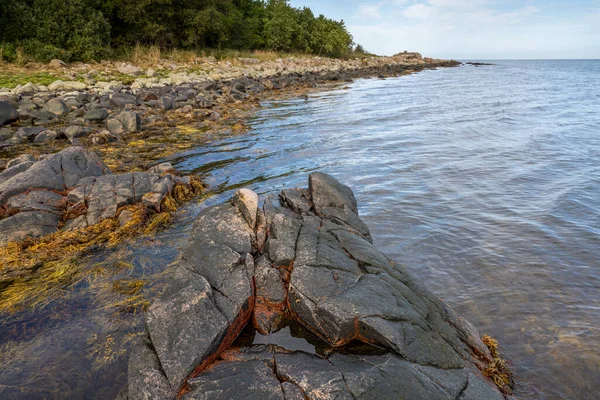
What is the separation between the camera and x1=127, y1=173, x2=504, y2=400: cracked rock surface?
137 inches

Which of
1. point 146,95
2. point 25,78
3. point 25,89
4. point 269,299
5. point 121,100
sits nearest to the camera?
point 269,299

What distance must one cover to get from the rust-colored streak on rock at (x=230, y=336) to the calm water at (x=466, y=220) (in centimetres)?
107

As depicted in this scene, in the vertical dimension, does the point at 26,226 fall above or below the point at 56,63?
below

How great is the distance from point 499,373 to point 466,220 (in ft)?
15.3

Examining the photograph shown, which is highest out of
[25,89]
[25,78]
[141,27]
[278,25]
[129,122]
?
[278,25]

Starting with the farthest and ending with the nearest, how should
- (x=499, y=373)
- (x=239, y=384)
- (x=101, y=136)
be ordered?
(x=101, y=136), (x=499, y=373), (x=239, y=384)

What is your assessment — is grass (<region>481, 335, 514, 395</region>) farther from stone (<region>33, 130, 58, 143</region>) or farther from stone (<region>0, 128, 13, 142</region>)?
stone (<region>0, 128, 13, 142</region>)

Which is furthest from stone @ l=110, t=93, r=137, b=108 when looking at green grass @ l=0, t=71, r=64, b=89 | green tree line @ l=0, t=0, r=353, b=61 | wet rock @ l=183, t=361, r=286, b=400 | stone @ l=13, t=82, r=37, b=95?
wet rock @ l=183, t=361, r=286, b=400

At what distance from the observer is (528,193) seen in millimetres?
9891

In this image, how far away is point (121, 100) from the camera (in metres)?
19.3

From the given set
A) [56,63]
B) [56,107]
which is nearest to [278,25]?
[56,63]

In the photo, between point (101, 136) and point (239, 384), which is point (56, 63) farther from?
point (239, 384)

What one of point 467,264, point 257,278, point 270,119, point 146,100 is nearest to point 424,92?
point 270,119

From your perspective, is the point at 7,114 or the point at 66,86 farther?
the point at 66,86
